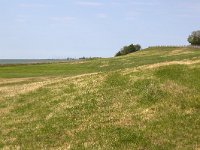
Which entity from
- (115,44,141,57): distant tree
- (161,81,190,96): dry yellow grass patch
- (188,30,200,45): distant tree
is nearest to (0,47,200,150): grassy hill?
(161,81,190,96): dry yellow grass patch

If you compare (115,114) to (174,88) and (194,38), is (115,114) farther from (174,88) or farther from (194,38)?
(194,38)

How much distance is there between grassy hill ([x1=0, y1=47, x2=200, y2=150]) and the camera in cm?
2075

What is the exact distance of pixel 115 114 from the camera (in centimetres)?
2531

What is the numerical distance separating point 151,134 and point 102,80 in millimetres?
16017

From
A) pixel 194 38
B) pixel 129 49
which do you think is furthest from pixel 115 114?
pixel 129 49

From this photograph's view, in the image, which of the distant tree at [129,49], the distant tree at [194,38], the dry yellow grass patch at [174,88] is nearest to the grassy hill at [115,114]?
the dry yellow grass patch at [174,88]

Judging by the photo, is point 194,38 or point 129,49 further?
point 129,49

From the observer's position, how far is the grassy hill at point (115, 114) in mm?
20750

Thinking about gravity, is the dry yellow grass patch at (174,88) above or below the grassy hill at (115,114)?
above

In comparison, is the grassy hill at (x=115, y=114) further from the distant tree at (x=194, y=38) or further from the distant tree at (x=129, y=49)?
the distant tree at (x=129, y=49)

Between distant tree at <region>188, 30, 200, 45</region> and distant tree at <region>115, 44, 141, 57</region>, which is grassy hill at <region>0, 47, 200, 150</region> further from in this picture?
distant tree at <region>115, 44, 141, 57</region>

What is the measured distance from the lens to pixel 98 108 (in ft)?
89.1

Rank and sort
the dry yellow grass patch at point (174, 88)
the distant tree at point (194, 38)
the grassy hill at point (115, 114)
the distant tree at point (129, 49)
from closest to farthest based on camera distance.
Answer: the grassy hill at point (115, 114) < the dry yellow grass patch at point (174, 88) < the distant tree at point (194, 38) < the distant tree at point (129, 49)

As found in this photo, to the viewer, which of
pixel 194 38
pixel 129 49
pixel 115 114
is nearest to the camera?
pixel 115 114
